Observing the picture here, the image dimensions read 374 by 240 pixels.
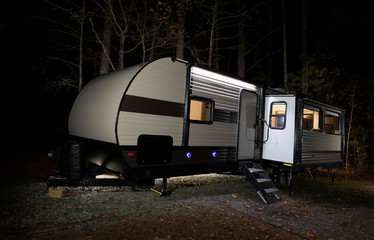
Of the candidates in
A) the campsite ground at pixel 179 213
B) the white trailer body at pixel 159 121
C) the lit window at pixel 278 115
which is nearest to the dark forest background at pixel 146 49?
the lit window at pixel 278 115

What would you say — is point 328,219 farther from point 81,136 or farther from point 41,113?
point 41,113

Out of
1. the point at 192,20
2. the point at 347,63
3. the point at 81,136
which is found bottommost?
the point at 81,136

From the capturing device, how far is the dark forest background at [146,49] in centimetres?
1188

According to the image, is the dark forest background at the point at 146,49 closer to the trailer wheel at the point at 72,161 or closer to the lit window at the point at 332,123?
the lit window at the point at 332,123

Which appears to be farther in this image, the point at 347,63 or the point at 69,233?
the point at 347,63

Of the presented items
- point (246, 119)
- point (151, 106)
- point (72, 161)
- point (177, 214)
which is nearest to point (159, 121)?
point (151, 106)

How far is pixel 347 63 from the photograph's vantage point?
18719 mm

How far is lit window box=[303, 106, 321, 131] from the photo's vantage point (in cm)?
859

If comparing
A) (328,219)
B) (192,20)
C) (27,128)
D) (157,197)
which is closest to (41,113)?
(27,128)

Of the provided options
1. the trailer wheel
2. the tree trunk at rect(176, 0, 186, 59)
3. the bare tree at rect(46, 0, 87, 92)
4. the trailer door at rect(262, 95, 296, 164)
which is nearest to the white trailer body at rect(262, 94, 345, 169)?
the trailer door at rect(262, 95, 296, 164)

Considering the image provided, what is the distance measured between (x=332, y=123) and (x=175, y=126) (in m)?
7.30

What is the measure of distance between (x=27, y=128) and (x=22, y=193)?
45.5 ft

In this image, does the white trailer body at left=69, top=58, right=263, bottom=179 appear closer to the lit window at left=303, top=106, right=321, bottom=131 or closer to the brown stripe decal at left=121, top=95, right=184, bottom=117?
the brown stripe decal at left=121, top=95, right=184, bottom=117

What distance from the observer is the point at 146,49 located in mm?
14883
